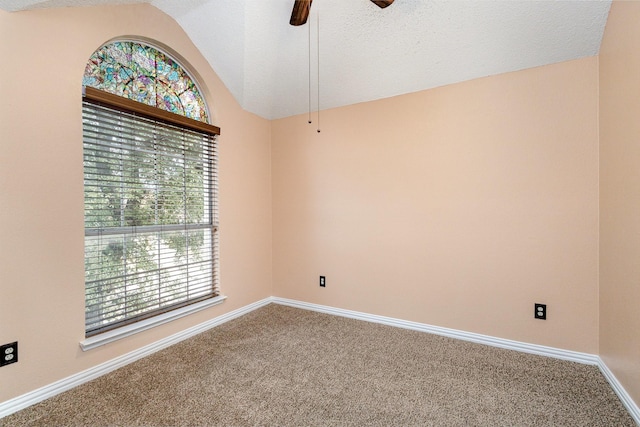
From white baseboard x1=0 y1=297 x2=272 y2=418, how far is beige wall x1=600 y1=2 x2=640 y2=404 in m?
2.95

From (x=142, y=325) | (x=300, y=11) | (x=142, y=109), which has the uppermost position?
(x=300, y=11)

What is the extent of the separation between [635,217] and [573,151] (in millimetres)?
766

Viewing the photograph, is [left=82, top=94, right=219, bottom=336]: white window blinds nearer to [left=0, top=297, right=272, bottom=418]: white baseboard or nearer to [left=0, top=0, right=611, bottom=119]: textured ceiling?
[left=0, top=297, right=272, bottom=418]: white baseboard

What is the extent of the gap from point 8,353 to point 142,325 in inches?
27.5

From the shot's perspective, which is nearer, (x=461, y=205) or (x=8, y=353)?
(x=8, y=353)

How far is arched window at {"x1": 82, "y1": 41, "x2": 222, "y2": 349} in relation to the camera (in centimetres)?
196

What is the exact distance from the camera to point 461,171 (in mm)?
2463

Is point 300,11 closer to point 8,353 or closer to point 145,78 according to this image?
point 145,78

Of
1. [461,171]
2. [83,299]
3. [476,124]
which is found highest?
[476,124]

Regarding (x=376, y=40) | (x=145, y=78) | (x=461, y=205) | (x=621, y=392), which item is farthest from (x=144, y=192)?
(x=621, y=392)

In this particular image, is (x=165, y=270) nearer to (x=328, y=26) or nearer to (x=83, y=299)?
(x=83, y=299)

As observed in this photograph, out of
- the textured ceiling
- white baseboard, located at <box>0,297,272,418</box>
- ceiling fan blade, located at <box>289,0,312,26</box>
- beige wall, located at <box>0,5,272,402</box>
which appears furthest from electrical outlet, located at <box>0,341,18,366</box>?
ceiling fan blade, located at <box>289,0,312,26</box>

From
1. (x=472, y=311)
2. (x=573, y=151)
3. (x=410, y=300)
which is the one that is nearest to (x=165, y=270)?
(x=410, y=300)

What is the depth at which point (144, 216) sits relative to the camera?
7.27ft
